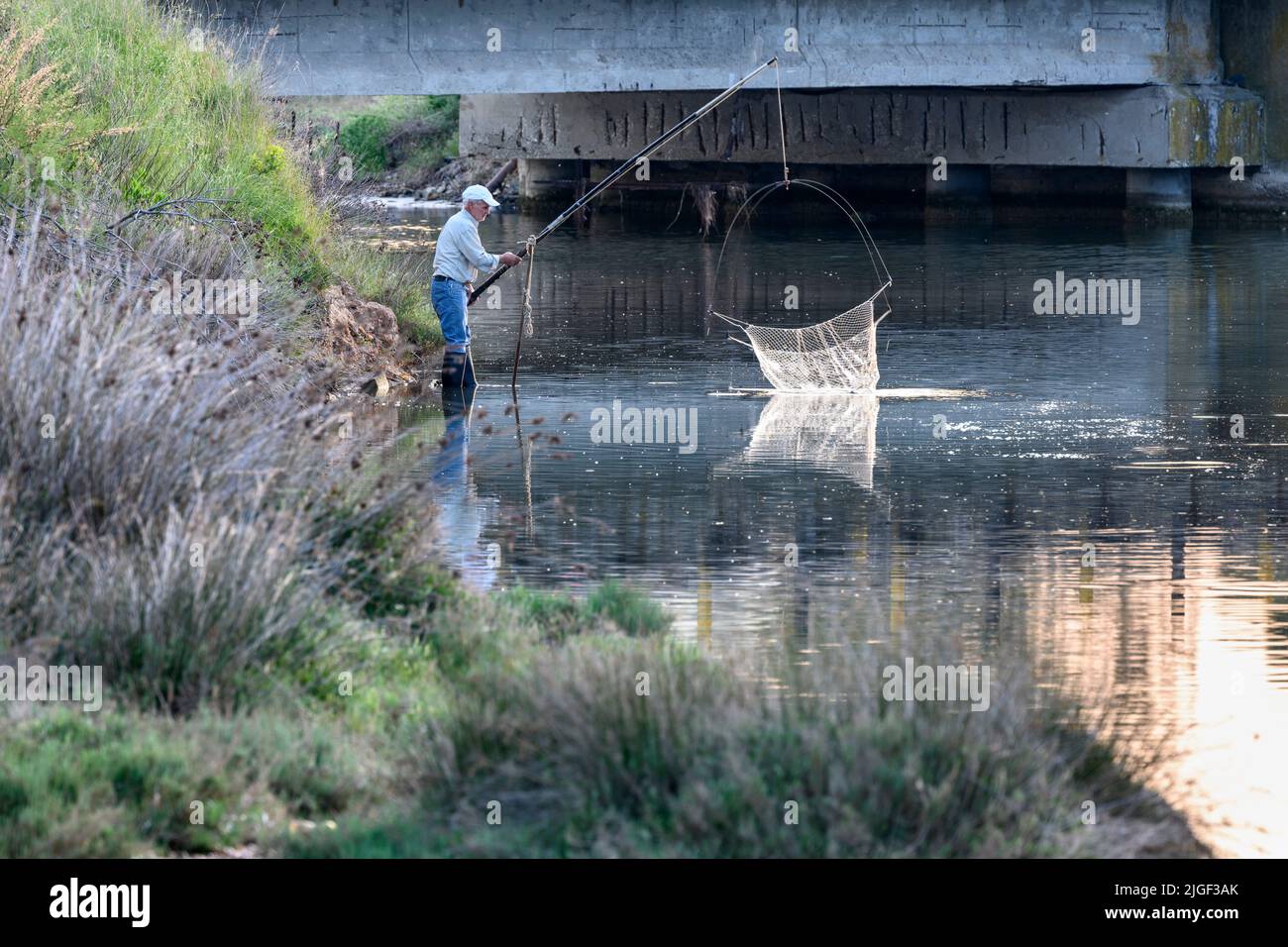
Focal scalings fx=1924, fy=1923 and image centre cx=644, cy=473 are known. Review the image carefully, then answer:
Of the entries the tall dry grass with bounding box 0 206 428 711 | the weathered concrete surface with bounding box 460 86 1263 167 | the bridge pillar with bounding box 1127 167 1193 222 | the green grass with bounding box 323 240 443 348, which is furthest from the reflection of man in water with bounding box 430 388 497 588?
the bridge pillar with bounding box 1127 167 1193 222

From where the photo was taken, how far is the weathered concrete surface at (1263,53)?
1496 inches

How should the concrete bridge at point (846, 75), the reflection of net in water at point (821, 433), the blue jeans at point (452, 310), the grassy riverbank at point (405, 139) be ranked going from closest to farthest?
1. the reflection of net in water at point (821, 433)
2. the blue jeans at point (452, 310)
3. the concrete bridge at point (846, 75)
4. the grassy riverbank at point (405, 139)

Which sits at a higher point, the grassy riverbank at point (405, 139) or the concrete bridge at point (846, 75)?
the grassy riverbank at point (405, 139)

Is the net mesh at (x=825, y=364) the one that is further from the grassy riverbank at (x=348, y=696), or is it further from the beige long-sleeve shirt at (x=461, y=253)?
the grassy riverbank at (x=348, y=696)

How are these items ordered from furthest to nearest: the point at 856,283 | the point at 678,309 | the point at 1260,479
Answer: the point at 856,283 → the point at 678,309 → the point at 1260,479

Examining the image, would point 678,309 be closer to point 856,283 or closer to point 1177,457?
point 856,283

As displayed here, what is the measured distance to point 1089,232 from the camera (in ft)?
120

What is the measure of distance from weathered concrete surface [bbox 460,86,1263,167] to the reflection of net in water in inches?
847

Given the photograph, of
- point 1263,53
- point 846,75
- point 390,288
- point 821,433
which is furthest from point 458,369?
A: point 1263,53

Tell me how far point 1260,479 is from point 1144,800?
820cm

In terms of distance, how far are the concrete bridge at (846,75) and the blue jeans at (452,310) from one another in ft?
37.9

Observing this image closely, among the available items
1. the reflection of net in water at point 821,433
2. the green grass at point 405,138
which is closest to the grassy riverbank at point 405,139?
the green grass at point 405,138
